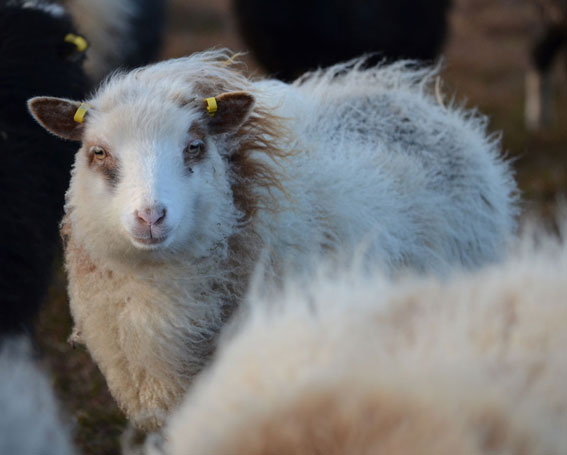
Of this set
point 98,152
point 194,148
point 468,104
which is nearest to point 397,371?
point 194,148

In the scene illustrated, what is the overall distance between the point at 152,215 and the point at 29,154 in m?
1.37

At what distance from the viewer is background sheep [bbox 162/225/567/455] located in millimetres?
1335

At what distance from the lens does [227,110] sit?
2965 mm

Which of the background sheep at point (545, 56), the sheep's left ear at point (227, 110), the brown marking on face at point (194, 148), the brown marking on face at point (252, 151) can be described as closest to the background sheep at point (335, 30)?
the background sheep at point (545, 56)

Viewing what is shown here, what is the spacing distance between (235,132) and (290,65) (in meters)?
4.98

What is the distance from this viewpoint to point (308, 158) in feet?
10.8

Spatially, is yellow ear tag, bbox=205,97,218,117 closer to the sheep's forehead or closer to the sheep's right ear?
the sheep's forehead

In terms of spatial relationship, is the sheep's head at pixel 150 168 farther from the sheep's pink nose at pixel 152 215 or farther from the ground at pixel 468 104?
the ground at pixel 468 104

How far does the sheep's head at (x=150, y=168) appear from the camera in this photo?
8.69ft

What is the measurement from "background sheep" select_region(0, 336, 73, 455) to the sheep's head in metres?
0.96

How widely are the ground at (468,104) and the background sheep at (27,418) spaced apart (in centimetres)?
161

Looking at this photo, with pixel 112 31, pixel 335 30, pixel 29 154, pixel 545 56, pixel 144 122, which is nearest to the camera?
pixel 144 122

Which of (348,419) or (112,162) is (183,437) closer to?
(348,419)

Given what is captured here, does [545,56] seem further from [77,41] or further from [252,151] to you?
[252,151]
